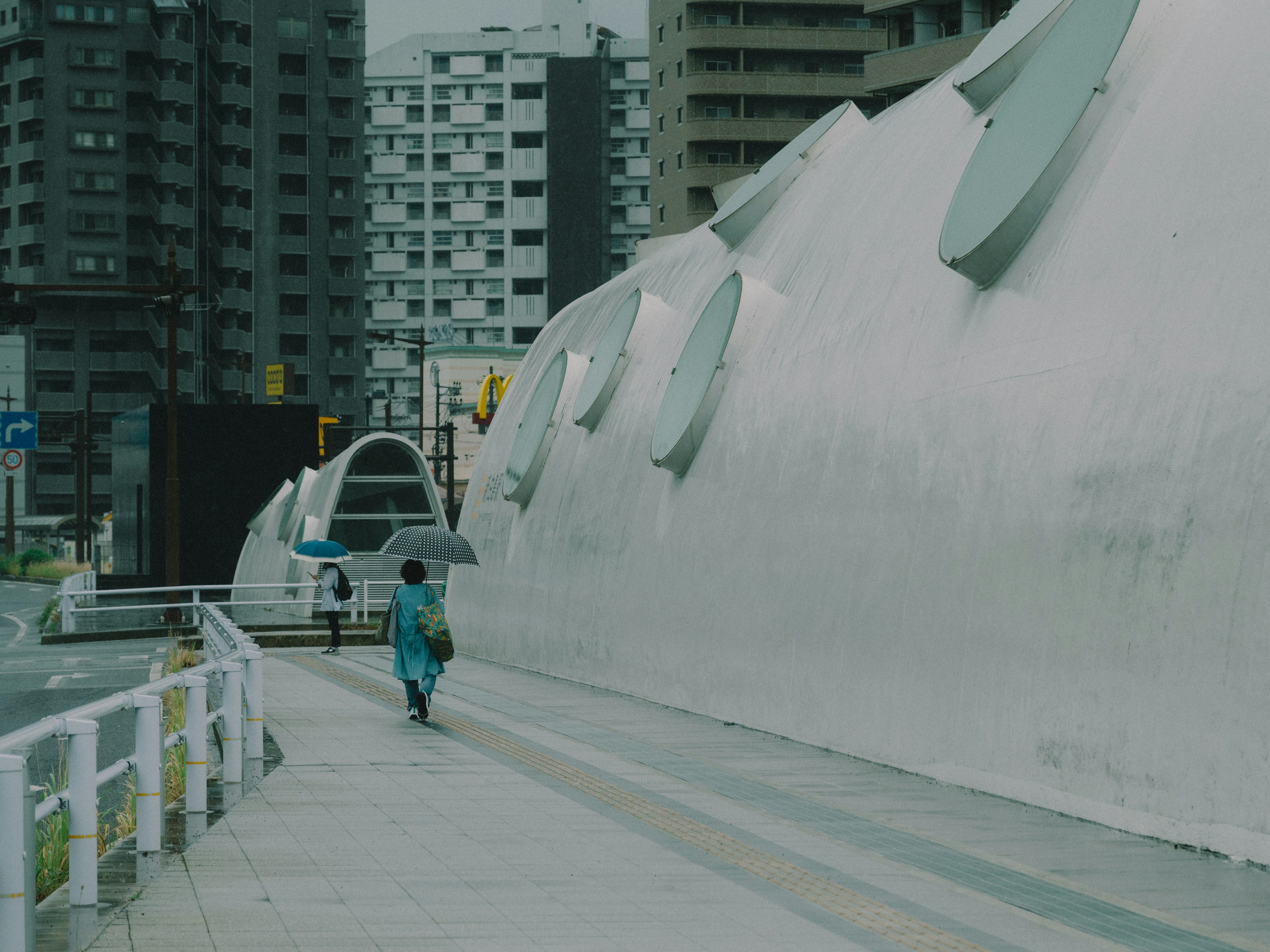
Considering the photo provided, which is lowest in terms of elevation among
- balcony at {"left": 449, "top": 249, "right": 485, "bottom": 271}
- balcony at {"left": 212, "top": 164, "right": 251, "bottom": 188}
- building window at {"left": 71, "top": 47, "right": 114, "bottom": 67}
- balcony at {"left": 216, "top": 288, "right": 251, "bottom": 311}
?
balcony at {"left": 216, "top": 288, "right": 251, "bottom": 311}

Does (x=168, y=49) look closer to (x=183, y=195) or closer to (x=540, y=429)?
(x=183, y=195)

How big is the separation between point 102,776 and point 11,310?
66.5 feet

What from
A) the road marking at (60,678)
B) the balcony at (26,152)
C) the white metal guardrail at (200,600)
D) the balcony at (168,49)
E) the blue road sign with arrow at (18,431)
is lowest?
the road marking at (60,678)

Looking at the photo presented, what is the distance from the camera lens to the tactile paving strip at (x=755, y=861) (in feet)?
20.0

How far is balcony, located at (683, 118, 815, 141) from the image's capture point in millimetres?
83688

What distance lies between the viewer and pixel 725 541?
1399cm

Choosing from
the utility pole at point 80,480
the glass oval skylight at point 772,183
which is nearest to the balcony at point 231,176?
the utility pole at point 80,480

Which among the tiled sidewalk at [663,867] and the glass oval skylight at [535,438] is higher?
the glass oval skylight at [535,438]

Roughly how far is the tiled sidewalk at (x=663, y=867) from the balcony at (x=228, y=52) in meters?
99.9

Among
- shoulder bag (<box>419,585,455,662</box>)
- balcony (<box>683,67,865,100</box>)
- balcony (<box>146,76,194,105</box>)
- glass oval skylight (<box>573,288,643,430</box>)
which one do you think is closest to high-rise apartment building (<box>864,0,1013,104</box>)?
balcony (<box>683,67,865,100</box>)

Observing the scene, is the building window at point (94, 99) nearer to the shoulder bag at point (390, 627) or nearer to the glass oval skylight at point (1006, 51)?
the shoulder bag at point (390, 627)

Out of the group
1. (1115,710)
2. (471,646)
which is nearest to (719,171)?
(471,646)

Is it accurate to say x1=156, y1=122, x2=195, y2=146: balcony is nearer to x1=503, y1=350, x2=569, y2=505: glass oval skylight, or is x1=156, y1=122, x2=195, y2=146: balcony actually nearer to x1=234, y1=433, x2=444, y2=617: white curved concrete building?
x1=234, y1=433, x2=444, y2=617: white curved concrete building

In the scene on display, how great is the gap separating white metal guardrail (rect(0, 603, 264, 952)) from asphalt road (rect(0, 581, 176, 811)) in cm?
121
